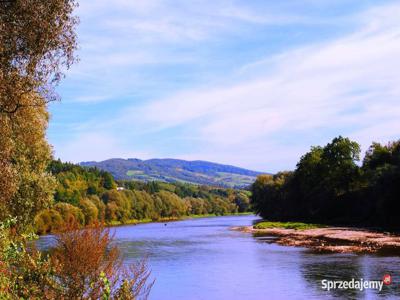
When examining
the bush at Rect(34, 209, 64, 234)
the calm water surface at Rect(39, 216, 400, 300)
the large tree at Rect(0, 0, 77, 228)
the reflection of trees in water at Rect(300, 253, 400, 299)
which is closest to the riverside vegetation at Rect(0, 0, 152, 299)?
the large tree at Rect(0, 0, 77, 228)

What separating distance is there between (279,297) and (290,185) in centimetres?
10484

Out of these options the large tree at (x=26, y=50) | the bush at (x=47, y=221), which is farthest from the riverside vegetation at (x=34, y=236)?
the bush at (x=47, y=221)

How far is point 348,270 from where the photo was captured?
37594 millimetres

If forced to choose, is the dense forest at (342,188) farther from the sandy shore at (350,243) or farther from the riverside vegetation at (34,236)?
the riverside vegetation at (34,236)

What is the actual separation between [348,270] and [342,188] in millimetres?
76751

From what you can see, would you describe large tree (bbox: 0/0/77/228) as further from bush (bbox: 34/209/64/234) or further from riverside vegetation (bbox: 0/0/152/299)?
bush (bbox: 34/209/64/234)

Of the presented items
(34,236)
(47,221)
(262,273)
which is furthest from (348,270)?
(47,221)

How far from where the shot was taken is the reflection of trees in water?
95.4ft

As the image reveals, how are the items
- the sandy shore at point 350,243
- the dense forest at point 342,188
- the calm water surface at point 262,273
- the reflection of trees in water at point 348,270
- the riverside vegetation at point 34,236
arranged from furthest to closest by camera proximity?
the dense forest at point 342,188 < the sandy shore at point 350,243 < the calm water surface at point 262,273 < the reflection of trees in water at point 348,270 < the riverside vegetation at point 34,236

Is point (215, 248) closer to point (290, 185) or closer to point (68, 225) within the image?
point (68, 225)

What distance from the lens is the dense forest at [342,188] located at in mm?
80875

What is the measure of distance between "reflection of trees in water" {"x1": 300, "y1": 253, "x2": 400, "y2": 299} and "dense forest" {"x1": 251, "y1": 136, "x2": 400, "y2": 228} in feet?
120

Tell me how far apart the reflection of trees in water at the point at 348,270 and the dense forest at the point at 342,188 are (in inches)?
1439

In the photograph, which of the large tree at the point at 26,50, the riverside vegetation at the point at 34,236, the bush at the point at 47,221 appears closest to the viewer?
the riverside vegetation at the point at 34,236
